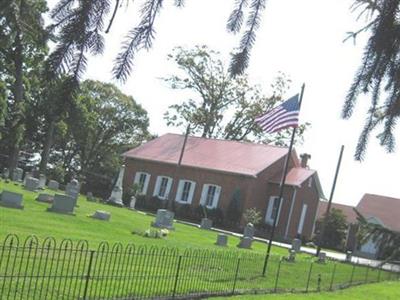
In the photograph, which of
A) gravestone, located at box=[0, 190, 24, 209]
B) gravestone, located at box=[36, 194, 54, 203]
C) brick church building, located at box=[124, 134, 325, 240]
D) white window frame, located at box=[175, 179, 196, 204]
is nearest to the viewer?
gravestone, located at box=[0, 190, 24, 209]

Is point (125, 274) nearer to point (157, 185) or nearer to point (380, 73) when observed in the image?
point (380, 73)

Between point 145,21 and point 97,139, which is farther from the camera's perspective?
point 97,139

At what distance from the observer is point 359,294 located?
59.3 ft

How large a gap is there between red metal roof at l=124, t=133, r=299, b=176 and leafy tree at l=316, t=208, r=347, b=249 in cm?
690

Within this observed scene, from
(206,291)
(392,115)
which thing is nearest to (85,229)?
(206,291)

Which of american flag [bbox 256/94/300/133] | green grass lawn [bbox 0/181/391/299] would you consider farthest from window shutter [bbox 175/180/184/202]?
american flag [bbox 256/94/300/133]

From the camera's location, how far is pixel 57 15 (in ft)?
6.73

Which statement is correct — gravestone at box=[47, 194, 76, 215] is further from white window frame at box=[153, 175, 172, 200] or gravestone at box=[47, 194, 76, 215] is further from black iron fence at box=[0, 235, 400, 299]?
white window frame at box=[153, 175, 172, 200]

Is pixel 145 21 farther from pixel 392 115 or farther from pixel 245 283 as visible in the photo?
pixel 245 283

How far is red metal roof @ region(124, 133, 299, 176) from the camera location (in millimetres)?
48881

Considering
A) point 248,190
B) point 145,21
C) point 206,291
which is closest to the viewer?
point 145,21

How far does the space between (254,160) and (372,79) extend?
46.3m

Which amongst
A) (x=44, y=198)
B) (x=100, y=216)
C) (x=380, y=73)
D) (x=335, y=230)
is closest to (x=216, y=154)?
(x=335, y=230)

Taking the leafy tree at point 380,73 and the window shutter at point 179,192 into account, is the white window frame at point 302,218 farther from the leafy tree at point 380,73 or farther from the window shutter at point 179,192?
the leafy tree at point 380,73
